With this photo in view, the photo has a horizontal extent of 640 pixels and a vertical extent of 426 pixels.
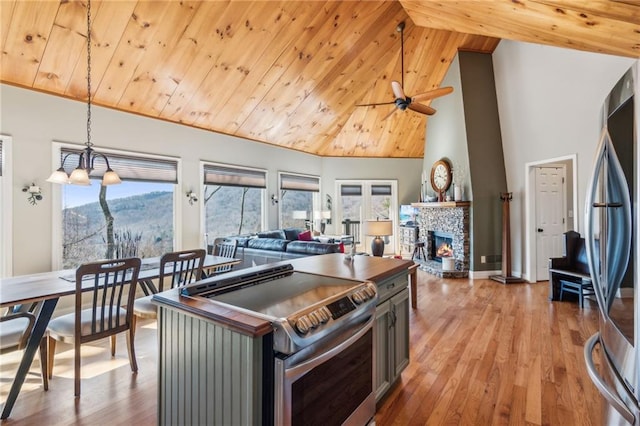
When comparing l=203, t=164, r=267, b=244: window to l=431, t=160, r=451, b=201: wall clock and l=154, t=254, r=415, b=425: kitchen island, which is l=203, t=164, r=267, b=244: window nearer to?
l=431, t=160, r=451, b=201: wall clock

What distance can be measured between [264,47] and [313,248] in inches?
117

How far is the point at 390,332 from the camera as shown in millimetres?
2240

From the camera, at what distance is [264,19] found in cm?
422

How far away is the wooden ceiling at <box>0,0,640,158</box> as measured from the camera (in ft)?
8.88

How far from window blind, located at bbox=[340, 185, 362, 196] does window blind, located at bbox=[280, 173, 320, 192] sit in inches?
28.3

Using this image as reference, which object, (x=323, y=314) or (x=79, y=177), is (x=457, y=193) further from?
(x=79, y=177)

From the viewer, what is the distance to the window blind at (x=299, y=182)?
776 centimetres

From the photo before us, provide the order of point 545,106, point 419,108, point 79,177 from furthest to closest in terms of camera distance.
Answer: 1. point 545,106
2. point 419,108
3. point 79,177

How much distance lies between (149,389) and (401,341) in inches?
76.4

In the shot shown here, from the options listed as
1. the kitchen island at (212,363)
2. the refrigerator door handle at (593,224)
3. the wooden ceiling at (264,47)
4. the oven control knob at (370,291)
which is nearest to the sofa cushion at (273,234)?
the wooden ceiling at (264,47)

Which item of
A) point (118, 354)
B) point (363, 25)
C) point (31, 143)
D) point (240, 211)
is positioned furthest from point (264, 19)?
point (118, 354)

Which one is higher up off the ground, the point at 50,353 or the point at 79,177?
the point at 79,177

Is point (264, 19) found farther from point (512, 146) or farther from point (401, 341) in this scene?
point (512, 146)

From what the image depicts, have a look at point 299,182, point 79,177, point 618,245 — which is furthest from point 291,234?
point 618,245
